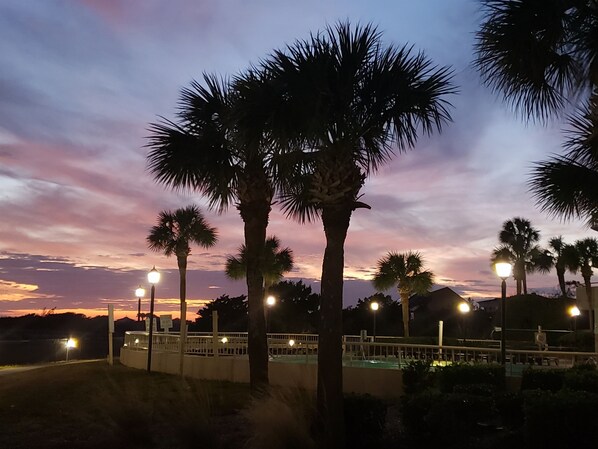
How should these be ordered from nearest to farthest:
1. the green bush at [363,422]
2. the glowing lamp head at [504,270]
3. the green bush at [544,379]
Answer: the green bush at [363,422]
the green bush at [544,379]
the glowing lamp head at [504,270]

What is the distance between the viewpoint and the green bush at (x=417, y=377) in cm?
1261

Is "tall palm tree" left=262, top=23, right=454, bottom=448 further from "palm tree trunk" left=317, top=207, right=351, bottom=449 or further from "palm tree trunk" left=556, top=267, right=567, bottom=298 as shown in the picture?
"palm tree trunk" left=556, top=267, right=567, bottom=298

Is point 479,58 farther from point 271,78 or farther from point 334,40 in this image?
point 271,78

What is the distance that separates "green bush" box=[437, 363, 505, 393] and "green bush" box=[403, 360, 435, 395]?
1.97 ft

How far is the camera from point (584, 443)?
22.8ft

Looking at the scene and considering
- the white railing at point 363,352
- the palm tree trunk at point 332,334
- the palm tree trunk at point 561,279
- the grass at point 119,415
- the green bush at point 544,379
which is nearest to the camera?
the palm tree trunk at point 332,334

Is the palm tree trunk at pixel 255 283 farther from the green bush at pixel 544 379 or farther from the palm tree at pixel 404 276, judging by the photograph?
the palm tree at pixel 404 276

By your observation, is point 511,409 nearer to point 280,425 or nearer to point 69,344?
point 280,425

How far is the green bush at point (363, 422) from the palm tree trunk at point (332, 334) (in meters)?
0.36

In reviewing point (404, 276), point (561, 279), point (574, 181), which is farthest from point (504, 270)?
point (561, 279)

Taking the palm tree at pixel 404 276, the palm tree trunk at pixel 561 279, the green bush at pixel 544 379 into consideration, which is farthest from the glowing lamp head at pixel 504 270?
the palm tree trunk at pixel 561 279

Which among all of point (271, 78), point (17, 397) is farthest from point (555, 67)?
point (17, 397)

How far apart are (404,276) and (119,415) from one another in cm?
2757

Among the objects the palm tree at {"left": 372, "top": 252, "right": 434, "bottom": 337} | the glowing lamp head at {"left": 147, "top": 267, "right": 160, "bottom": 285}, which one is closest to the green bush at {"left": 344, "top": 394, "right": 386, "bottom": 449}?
the glowing lamp head at {"left": 147, "top": 267, "right": 160, "bottom": 285}
